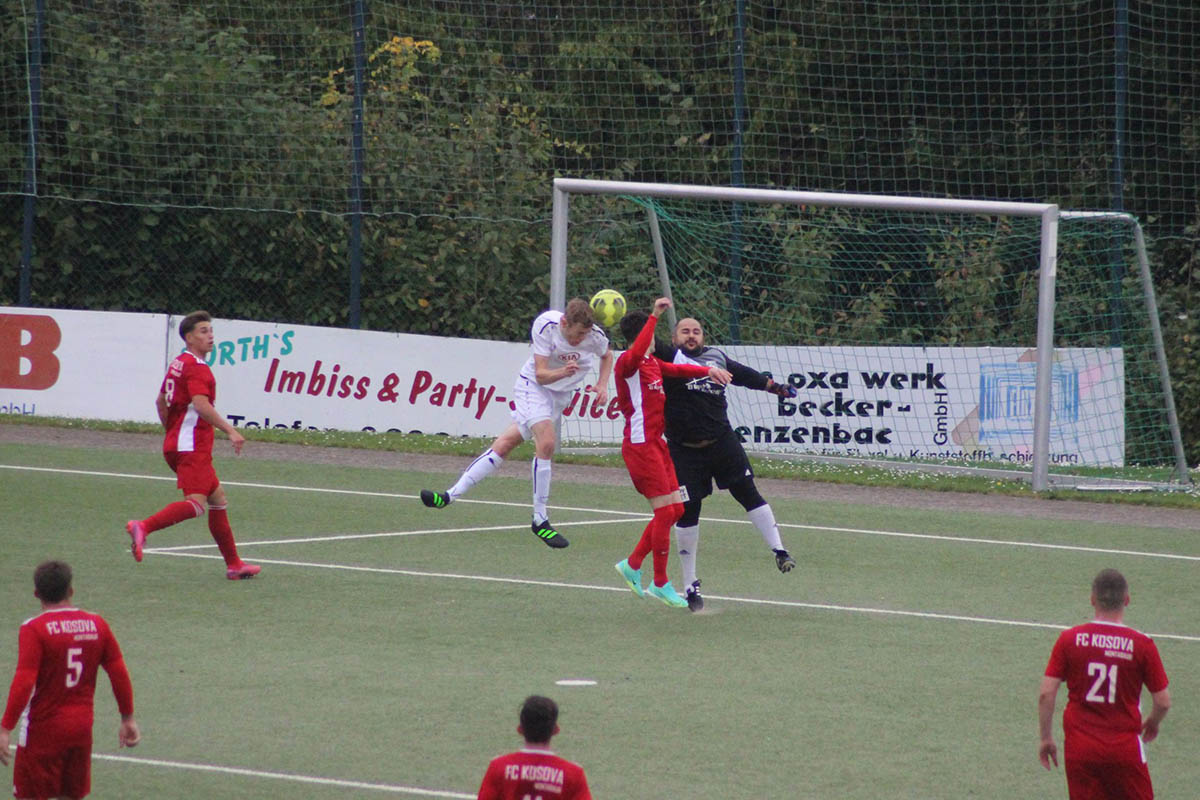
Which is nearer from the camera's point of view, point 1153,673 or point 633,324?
point 1153,673

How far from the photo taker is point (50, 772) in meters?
5.62

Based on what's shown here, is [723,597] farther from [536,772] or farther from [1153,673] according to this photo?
[536,772]

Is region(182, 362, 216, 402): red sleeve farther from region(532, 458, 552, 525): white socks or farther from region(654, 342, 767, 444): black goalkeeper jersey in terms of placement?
region(654, 342, 767, 444): black goalkeeper jersey

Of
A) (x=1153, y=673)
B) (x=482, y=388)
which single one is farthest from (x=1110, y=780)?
(x=482, y=388)

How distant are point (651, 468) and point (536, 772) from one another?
20.4 feet

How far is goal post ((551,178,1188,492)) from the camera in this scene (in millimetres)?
17891

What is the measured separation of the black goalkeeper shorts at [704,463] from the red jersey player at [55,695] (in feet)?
18.4

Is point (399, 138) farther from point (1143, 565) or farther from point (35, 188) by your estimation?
point (1143, 565)

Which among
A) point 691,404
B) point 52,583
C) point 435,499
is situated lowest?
point 435,499

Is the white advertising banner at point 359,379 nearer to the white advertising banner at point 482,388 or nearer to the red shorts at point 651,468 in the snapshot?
the white advertising banner at point 482,388

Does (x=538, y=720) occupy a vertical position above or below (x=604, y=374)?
below

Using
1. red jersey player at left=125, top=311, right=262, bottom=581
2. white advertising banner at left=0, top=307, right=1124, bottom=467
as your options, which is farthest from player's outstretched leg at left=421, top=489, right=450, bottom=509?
white advertising banner at left=0, top=307, right=1124, bottom=467

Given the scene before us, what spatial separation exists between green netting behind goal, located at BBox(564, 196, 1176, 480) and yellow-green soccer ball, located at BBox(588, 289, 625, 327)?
6775 mm

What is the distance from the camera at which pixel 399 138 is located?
24.0 m
